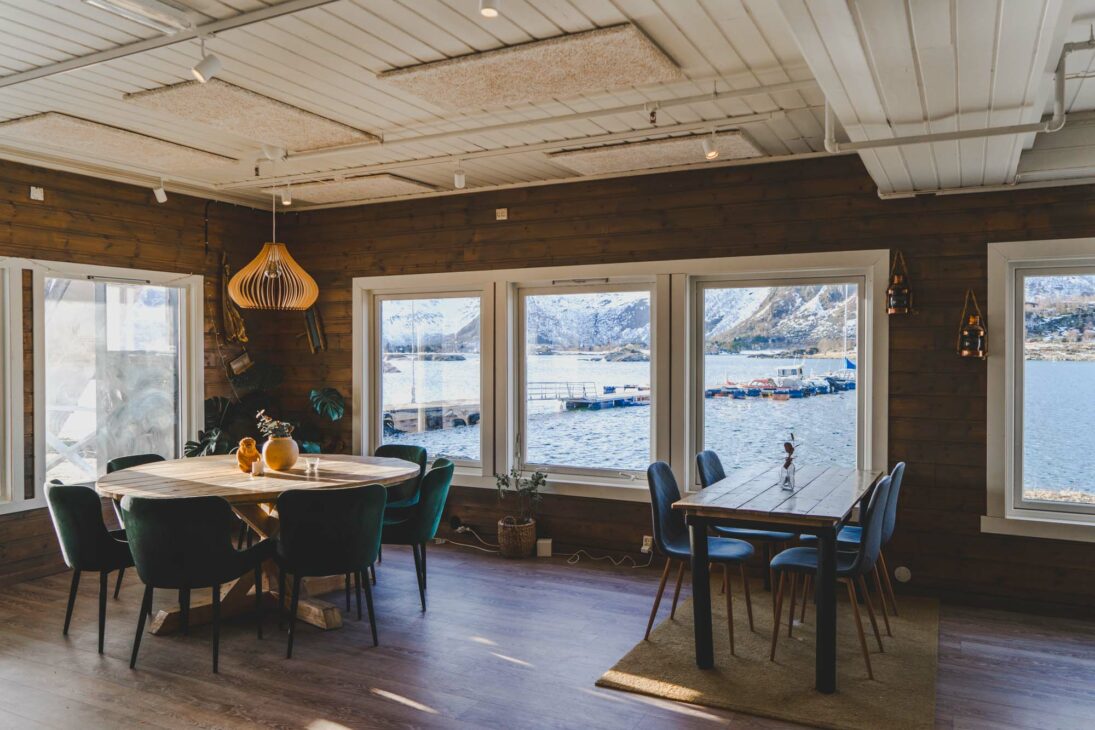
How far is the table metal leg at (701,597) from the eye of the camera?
12.4 ft

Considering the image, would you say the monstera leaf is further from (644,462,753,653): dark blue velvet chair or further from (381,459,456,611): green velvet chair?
(644,462,753,653): dark blue velvet chair

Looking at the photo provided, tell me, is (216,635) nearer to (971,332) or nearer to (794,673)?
(794,673)

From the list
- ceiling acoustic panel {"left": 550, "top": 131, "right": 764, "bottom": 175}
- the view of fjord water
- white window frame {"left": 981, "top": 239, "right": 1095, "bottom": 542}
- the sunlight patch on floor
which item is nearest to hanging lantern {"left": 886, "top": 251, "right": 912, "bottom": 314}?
white window frame {"left": 981, "top": 239, "right": 1095, "bottom": 542}

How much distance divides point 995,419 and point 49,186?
6205mm

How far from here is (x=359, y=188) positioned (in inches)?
243

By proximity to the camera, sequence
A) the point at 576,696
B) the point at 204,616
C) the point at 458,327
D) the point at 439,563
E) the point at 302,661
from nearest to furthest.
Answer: the point at 576,696
the point at 302,661
the point at 204,616
the point at 439,563
the point at 458,327

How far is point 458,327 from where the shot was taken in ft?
21.8

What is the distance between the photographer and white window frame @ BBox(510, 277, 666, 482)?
5840 mm

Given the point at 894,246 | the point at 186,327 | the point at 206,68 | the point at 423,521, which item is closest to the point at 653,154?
the point at 894,246

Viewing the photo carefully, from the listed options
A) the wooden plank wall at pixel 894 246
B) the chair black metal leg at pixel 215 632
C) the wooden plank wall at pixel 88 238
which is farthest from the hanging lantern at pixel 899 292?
the wooden plank wall at pixel 88 238

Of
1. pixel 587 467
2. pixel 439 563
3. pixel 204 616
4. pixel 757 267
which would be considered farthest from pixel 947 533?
pixel 204 616

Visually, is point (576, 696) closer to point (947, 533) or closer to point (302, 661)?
point (302, 661)

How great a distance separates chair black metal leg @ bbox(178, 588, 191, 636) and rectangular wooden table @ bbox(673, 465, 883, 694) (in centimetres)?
241

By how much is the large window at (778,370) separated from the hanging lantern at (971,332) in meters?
0.64
